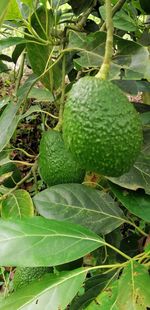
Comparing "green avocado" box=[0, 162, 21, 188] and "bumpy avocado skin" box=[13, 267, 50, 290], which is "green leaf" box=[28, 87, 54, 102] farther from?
"bumpy avocado skin" box=[13, 267, 50, 290]

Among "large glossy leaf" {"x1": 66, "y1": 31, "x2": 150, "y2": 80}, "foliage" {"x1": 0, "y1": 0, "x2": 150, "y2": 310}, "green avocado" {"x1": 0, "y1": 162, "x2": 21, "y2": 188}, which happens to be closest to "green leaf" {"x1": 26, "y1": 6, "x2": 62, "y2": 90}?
"foliage" {"x1": 0, "y1": 0, "x2": 150, "y2": 310}

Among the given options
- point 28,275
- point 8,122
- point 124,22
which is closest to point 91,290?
point 28,275

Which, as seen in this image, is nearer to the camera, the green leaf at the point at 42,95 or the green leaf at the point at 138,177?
the green leaf at the point at 138,177

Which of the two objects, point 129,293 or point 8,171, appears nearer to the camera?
point 129,293

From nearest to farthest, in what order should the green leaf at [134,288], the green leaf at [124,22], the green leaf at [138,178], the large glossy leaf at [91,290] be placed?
the green leaf at [134,288] < the green leaf at [138,178] < the large glossy leaf at [91,290] < the green leaf at [124,22]

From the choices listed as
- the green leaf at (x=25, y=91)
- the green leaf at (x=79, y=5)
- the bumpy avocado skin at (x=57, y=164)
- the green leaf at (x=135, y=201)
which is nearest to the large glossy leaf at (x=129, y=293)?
the green leaf at (x=135, y=201)

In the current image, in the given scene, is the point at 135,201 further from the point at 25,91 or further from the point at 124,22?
the point at 124,22

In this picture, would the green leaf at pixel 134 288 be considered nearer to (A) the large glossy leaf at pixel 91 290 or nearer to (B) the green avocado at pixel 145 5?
(A) the large glossy leaf at pixel 91 290
